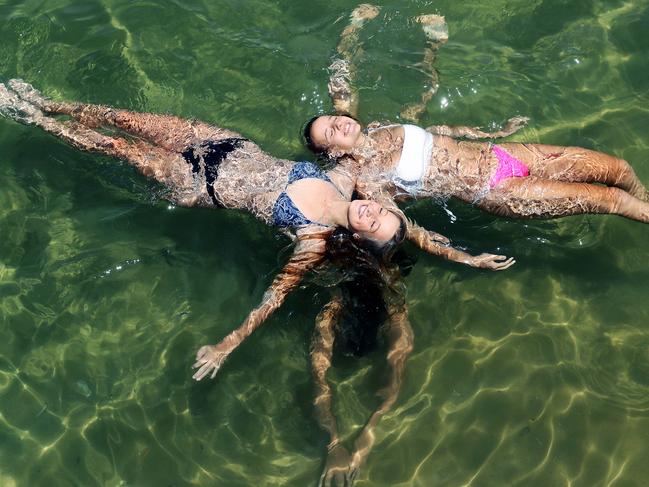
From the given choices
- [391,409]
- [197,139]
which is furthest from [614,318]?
[197,139]

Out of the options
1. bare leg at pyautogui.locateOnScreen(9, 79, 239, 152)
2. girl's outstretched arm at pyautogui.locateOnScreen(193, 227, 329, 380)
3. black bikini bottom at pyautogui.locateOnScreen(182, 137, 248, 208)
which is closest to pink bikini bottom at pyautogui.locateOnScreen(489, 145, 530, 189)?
girl's outstretched arm at pyautogui.locateOnScreen(193, 227, 329, 380)

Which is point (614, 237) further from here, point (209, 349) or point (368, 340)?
point (209, 349)

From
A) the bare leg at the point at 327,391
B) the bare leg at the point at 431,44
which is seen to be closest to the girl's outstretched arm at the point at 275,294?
the bare leg at the point at 327,391

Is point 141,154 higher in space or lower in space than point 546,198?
lower

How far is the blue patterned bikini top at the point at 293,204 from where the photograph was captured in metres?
5.30

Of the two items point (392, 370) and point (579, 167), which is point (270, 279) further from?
point (579, 167)

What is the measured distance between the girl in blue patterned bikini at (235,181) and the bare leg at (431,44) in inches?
66.2

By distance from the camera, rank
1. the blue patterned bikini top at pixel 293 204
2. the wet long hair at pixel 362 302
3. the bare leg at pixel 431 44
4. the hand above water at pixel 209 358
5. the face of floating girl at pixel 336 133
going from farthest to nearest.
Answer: the bare leg at pixel 431 44 < the face of floating girl at pixel 336 133 < the wet long hair at pixel 362 302 < the blue patterned bikini top at pixel 293 204 < the hand above water at pixel 209 358

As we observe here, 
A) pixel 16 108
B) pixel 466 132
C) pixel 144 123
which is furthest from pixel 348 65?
pixel 16 108

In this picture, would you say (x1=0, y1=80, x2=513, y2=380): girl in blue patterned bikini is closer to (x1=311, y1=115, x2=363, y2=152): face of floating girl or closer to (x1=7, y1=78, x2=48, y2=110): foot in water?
(x1=7, y1=78, x2=48, y2=110): foot in water

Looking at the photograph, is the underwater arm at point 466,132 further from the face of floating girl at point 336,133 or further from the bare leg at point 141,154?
the bare leg at point 141,154

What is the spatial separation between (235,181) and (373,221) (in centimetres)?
139

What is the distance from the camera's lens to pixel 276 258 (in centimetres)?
594

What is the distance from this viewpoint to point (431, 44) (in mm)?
7062
